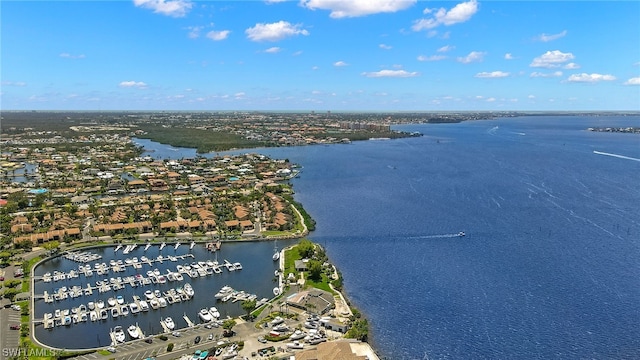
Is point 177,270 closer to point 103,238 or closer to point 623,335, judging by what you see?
point 103,238

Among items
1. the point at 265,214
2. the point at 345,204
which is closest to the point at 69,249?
the point at 265,214

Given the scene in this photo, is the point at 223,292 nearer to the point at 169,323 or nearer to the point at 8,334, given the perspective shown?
the point at 169,323

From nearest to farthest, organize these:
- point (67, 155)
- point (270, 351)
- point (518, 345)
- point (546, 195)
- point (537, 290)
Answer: point (270, 351), point (518, 345), point (537, 290), point (546, 195), point (67, 155)

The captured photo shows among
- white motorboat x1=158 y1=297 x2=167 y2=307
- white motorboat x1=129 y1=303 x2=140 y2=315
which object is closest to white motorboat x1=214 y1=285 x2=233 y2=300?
white motorboat x1=158 y1=297 x2=167 y2=307

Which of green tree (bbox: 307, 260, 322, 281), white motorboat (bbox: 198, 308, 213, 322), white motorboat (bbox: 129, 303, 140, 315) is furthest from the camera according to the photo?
green tree (bbox: 307, 260, 322, 281)

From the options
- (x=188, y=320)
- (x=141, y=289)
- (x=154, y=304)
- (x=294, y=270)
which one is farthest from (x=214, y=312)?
(x=294, y=270)

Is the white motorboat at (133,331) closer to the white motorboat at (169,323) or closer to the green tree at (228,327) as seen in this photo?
the white motorboat at (169,323)

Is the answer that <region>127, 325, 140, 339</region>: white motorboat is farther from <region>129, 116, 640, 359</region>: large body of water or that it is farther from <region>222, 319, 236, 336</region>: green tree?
<region>129, 116, 640, 359</region>: large body of water
